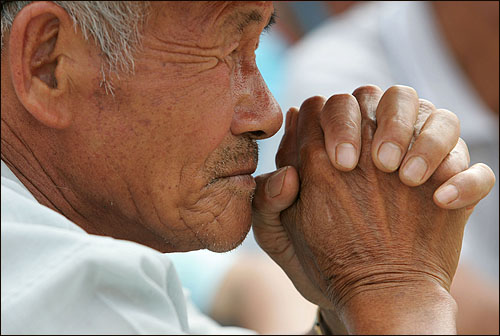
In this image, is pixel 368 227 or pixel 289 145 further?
pixel 289 145

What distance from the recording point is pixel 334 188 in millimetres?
1261

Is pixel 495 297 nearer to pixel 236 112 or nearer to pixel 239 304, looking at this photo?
pixel 239 304

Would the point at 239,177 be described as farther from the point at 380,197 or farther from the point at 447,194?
the point at 447,194

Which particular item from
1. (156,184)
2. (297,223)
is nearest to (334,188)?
(297,223)

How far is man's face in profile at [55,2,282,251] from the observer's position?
112cm

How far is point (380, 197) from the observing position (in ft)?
4.07

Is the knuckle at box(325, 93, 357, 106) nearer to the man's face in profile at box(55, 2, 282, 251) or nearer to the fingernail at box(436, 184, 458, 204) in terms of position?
the man's face in profile at box(55, 2, 282, 251)

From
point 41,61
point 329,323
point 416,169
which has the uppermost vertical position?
point 41,61

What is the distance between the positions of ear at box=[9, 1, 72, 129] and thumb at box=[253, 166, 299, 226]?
1.40 feet

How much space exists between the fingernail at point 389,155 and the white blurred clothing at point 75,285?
1.60ft

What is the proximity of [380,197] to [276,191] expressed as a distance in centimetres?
21

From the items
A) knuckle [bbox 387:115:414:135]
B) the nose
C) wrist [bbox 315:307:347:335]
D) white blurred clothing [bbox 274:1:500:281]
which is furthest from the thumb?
white blurred clothing [bbox 274:1:500:281]

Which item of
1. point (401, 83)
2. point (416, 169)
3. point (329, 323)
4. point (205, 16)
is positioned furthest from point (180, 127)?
point (401, 83)

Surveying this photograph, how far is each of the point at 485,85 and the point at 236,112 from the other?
2256 mm
